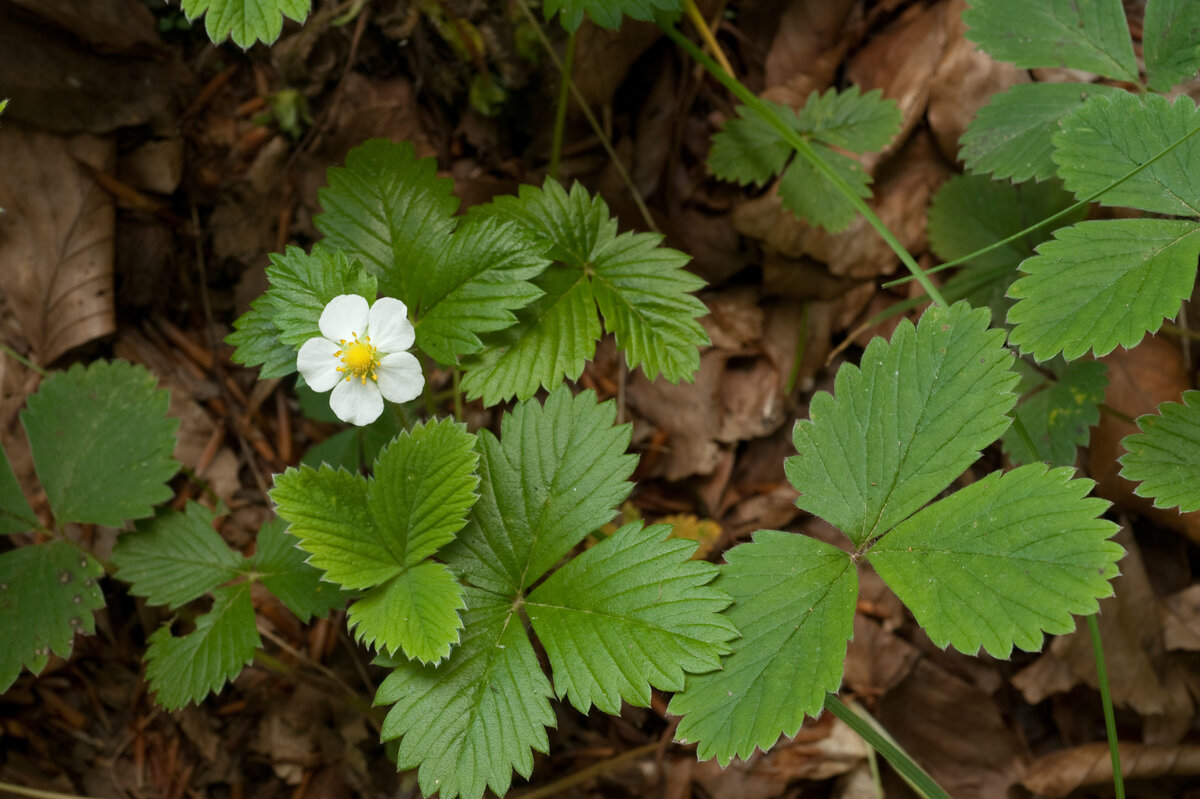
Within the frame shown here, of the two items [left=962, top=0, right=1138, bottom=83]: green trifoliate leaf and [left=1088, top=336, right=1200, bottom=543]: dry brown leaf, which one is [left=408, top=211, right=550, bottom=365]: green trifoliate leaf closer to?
[left=962, top=0, right=1138, bottom=83]: green trifoliate leaf

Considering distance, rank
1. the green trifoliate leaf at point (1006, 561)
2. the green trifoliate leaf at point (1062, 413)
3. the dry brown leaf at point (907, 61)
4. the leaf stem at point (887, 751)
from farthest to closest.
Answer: the dry brown leaf at point (907, 61) → the green trifoliate leaf at point (1062, 413) → the leaf stem at point (887, 751) → the green trifoliate leaf at point (1006, 561)

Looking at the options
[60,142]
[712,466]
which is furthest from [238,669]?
[60,142]

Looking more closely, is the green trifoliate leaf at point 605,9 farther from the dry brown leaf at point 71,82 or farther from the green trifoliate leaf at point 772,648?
the dry brown leaf at point 71,82

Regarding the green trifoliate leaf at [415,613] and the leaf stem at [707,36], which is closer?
the green trifoliate leaf at [415,613]

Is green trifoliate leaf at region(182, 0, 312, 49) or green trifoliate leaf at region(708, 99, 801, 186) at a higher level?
green trifoliate leaf at region(182, 0, 312, 49)

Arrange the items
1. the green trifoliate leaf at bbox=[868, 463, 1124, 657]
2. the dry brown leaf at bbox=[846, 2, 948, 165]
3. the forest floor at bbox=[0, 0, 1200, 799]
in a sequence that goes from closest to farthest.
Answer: the green trifoliate leaf at bbox=[868, 463, 1124, 657], the forest floor at bbox=[0, 0, 1200, 799], the dry brown leaf at bbox=[846, 2, 948, 165]

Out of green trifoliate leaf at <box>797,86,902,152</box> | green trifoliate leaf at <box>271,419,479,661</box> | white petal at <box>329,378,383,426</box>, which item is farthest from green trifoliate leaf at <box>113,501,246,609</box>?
green trifoliate leaf at <box>797,86,902,152</box>

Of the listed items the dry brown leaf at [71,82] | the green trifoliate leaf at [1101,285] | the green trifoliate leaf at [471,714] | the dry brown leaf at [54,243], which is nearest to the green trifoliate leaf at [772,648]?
the green trifoliate leaf at [471,714]

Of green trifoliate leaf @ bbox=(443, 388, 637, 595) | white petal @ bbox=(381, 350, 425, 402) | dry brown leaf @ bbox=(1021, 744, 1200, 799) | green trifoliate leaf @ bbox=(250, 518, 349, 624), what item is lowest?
dry brown leaf @ bbox=(1021, 744, 1200, 799)
